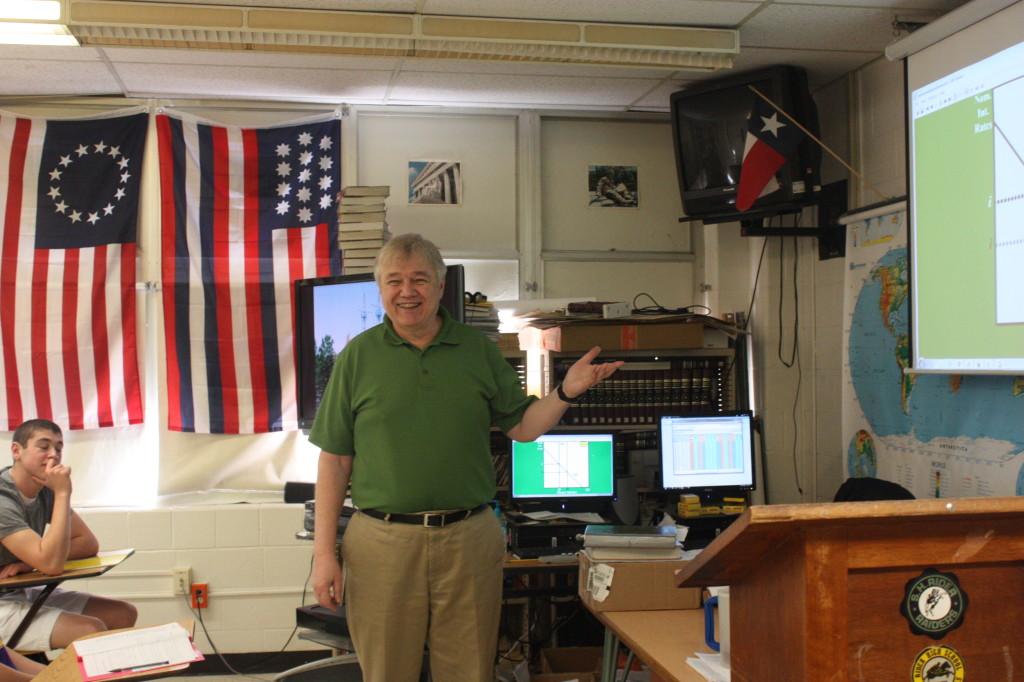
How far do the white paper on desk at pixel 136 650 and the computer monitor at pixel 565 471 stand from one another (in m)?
1.95

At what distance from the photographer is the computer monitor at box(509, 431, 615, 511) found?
14.0ft

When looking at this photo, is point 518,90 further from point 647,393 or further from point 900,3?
point 900,3

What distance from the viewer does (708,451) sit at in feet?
14.4

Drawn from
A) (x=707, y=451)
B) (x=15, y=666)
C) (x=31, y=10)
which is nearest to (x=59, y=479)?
(x=15, y=666)

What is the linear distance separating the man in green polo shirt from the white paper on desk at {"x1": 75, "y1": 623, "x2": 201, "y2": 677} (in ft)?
1.28

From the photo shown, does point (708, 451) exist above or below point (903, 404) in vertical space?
below

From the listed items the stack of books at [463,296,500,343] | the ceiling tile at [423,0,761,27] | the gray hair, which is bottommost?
the stack of books at [463,296,500,343]

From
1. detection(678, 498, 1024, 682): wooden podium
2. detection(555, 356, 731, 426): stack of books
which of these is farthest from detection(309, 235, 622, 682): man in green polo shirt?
detection(555, 356, 731, 426): stack of books

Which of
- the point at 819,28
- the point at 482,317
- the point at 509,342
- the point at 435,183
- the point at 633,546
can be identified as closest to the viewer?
the point at 633,546

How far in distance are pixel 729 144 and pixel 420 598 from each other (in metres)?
2.63

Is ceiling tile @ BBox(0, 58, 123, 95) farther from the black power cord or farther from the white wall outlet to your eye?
the black power cord

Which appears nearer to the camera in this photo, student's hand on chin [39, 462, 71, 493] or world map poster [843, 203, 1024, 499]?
world map poster [843, 203, 1024, 499]

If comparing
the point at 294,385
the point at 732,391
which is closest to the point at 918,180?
the point at 732,391

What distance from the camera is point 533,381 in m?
4.83
